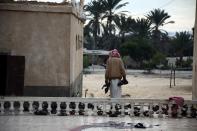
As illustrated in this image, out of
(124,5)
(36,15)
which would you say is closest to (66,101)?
(36,15)

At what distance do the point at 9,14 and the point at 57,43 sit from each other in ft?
4.94

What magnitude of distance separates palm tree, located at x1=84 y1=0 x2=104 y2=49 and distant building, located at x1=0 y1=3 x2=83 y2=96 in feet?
158

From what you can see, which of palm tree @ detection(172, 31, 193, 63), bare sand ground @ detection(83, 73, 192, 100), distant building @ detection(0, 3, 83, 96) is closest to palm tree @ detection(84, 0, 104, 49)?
palm tree @ detection(172, 31, 193, 63)

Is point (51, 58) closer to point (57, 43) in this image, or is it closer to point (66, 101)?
point (57, 43)

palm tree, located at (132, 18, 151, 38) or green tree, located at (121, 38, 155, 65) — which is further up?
palm tree, located at (132, 18, 151, 38)

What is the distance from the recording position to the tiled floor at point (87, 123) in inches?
352

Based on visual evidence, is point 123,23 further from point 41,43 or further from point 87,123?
point 87,123

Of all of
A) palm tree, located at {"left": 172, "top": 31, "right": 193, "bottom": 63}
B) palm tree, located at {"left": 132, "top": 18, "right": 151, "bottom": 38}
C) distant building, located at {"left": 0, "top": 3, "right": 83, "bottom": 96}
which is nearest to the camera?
distant building, located at {"left": 0, "top": 3, "right": 83, "bottom": 96}

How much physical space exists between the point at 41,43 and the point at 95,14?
50.4m

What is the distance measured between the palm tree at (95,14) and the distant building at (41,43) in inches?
1899

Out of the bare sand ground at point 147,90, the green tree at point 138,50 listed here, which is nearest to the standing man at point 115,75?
the bare sand ground at point 147,90

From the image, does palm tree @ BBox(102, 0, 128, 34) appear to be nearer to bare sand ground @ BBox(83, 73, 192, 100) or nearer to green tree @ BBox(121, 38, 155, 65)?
green tree @ BBox(121, 38, 155, 65)

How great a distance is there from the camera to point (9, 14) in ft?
43.1

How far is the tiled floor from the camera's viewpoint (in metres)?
8.95
